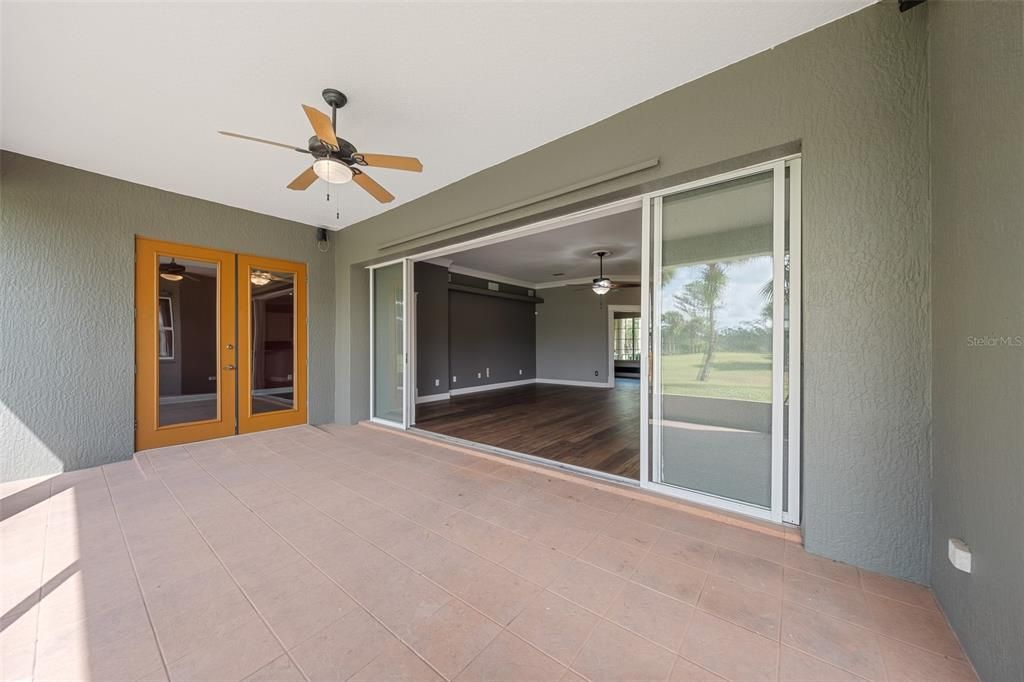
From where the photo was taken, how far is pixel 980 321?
126cm

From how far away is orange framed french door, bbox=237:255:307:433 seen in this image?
441cm

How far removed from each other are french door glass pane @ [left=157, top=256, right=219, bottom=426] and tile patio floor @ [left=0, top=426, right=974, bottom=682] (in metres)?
1.47

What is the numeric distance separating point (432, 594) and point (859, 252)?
8.62ft

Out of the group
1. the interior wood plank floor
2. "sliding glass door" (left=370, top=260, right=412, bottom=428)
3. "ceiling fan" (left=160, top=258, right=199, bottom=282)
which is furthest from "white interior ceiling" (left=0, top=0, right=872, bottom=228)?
the interior wood plank floor

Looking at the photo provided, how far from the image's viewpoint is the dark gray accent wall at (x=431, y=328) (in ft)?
22.5

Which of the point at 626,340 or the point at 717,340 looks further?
the point at 626,340

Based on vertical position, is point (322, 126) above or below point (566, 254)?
below

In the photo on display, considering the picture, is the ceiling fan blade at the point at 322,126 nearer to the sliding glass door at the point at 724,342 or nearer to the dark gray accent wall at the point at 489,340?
the sliding glass door at the point at 724,342

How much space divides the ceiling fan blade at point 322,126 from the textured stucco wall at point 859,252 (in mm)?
2200

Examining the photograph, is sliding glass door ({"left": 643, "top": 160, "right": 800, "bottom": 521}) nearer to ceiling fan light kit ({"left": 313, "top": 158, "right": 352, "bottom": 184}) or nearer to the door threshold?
Result: the door threshold

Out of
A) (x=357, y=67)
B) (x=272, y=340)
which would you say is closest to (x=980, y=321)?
(x=357, y=67)

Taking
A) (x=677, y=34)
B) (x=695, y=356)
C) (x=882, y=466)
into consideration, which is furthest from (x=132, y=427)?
(x=882, y=466)
